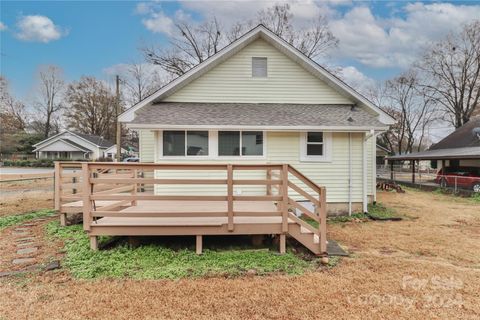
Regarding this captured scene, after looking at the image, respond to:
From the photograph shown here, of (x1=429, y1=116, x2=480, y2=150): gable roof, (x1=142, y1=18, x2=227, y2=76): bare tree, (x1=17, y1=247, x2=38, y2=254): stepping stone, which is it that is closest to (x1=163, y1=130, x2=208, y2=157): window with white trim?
(x1=17, y1=247, x2=38, y2=254): stepping stone

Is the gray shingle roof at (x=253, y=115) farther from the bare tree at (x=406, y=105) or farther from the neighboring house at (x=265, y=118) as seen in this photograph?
the bare tree at (x=406, y=105)

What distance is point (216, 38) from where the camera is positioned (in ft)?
81.4

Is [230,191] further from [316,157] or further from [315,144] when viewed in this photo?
[315,144]

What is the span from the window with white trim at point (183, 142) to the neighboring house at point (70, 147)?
40.7 m

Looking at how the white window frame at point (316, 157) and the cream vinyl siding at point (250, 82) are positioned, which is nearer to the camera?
the white window frame at point (316, 157)

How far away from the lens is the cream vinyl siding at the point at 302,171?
807 cm

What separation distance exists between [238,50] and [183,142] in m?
3.65

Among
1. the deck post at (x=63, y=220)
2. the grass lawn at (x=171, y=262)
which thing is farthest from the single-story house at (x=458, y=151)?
the deck post at (x=63, y=220)

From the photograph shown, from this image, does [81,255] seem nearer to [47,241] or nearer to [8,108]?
[47,241]

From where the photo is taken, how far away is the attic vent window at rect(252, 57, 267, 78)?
916cm

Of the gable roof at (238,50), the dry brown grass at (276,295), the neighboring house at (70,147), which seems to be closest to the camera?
the dry brown grass at (276,295)

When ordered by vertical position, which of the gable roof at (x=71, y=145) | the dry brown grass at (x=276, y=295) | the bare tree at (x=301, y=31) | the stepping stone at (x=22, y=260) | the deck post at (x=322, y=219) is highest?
the bare tree at (x=301, y=31)

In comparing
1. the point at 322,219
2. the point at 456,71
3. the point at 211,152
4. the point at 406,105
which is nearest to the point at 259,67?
the point at 211,152

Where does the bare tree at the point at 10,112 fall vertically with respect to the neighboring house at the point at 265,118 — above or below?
above
